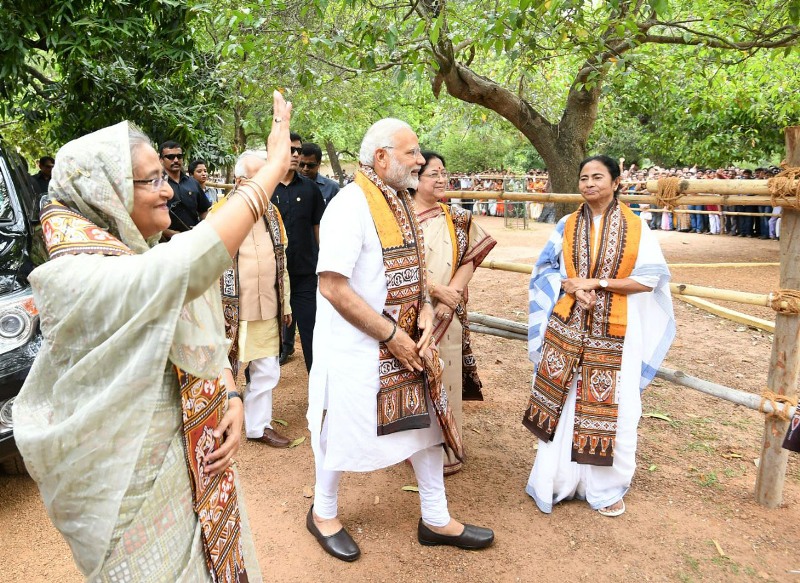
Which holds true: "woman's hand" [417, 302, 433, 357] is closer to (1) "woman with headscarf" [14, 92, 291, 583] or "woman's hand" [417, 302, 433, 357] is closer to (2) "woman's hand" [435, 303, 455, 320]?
(2) "woman's hand" [435, 303, 455, 320]

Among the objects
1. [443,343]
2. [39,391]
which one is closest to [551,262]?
[443,343]

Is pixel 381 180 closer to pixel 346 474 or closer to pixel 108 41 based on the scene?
pixel 346 474

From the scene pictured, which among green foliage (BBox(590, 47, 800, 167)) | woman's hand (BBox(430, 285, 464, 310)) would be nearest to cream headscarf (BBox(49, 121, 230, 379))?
woman's hand (BBox(430, 285, 464, 310))

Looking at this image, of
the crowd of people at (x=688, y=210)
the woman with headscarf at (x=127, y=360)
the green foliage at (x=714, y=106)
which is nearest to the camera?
the woman with headscarf at (x=127, y=360)

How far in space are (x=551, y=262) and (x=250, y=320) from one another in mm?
2010

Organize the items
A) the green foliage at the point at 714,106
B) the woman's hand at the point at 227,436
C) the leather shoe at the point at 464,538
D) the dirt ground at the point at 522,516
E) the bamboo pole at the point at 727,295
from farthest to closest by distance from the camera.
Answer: the green foliage at the point at 714,106, the bamboo pole at the point at 727,295, the leather shoe at the point at 464,538, the dirt ground at the point at 522,516, the woman's hand at the point at 227,436

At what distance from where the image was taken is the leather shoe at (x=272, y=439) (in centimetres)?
409

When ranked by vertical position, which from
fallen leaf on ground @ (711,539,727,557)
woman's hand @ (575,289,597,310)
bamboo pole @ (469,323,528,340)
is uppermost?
woman's hand @ (575,289,597,310)

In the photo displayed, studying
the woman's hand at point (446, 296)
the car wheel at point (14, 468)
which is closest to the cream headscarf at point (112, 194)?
the woman's hand at point (446, 296)

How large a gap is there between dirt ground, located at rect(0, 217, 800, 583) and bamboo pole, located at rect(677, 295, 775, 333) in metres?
1.40

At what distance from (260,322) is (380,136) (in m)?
1.91

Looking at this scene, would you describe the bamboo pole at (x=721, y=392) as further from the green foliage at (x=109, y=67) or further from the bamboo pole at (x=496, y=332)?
the green foliage at (x=109, y=67)

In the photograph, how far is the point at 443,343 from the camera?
363cm

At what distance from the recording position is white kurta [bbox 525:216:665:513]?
322 cm
